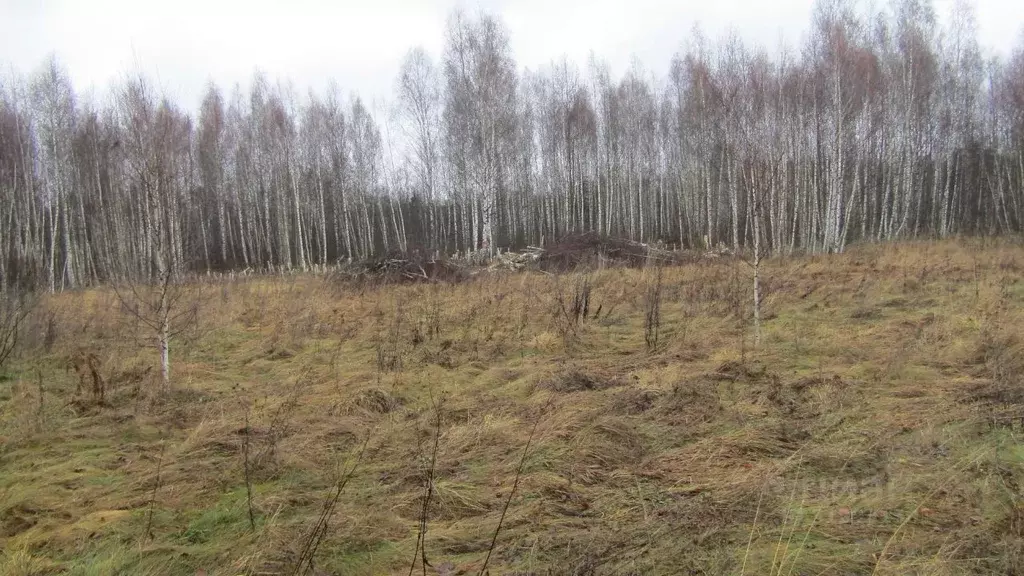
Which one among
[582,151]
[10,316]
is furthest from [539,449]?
[582,151]

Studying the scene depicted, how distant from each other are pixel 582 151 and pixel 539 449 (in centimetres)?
2776

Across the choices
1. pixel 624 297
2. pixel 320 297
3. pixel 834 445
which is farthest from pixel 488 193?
pixel 834 445

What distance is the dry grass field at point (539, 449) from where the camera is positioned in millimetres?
2750

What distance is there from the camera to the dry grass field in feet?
9.02

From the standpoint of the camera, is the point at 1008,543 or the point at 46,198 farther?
the point at 46,198

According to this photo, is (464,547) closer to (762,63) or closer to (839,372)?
(839,372)

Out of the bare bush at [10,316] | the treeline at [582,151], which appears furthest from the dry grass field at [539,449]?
the treeline at [582,151]

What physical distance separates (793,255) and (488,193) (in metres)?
11.1

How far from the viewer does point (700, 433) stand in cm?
445

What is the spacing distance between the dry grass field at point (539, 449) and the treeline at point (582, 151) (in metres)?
9.98

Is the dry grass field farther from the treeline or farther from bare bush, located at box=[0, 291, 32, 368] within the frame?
the treeline

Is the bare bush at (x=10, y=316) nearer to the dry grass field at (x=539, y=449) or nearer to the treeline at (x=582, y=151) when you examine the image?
the dry grass field at (x=539, y=449)

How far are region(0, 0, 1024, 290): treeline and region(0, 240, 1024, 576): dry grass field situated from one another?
998 centimetres

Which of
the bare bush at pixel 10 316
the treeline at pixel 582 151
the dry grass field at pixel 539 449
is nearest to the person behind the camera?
the dry grass field at pixel 539 449
